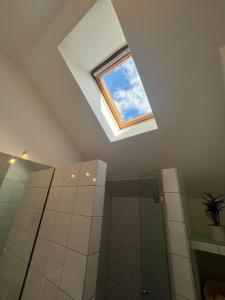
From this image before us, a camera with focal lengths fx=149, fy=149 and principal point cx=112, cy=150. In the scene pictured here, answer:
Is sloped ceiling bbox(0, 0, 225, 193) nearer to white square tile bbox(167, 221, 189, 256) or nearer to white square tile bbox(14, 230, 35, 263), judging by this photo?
white square tile bbox(167, 221, 189, 256)

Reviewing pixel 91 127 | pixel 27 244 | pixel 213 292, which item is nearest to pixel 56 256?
pixel 27 244

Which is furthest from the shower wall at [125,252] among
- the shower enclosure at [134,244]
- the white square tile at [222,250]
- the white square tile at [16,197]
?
the white square tile at [16,197]

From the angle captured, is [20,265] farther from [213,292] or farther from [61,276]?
[213,292]

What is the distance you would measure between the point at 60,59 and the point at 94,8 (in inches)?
22.0

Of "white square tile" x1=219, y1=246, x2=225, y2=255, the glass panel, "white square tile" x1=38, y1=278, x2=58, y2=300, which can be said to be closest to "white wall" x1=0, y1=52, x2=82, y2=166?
the glass panel

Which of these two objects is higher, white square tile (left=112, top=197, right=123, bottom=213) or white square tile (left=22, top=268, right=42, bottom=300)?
white square tile (left=112, top=197, right=123, bottom=213)

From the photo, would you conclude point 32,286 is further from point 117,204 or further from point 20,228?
point 117,204

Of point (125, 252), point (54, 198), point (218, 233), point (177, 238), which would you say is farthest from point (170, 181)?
point (125, 252)

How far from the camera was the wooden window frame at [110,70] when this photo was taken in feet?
5.43

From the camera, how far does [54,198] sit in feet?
4.12

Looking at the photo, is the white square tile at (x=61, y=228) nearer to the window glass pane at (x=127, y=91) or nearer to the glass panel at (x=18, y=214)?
the glass panel at (x=18, y=214)

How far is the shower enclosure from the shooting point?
55.0 inches

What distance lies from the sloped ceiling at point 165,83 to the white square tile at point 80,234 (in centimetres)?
115

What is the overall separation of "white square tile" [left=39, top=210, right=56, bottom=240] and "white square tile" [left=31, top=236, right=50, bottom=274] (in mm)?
36
